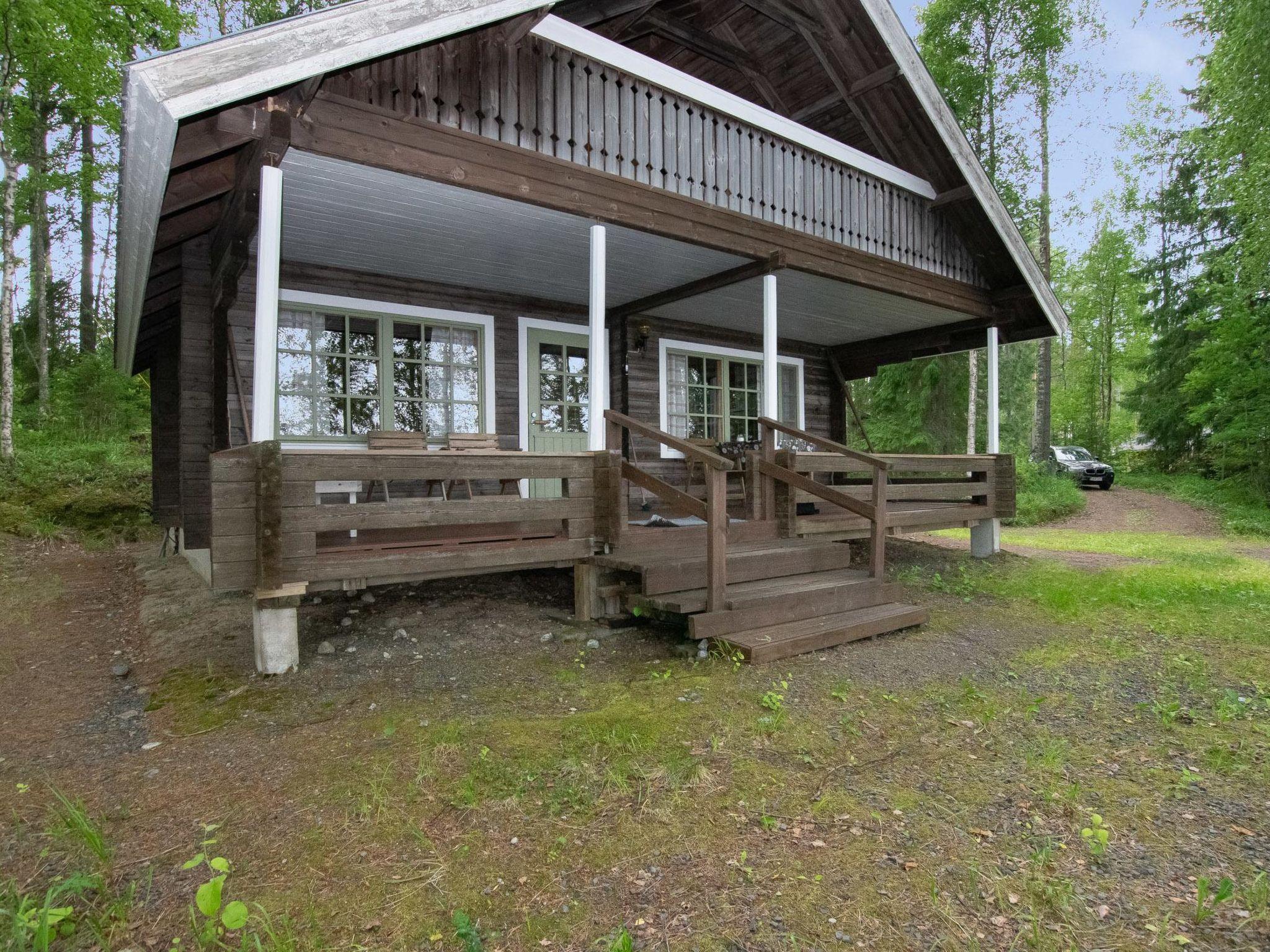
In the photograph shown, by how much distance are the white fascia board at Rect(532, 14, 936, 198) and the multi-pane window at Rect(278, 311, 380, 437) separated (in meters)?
3.10

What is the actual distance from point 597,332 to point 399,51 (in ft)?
6.70

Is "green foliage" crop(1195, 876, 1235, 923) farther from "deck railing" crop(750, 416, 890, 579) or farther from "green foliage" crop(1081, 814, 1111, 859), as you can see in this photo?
"deck railing" crop(750, 416, 890, 579)

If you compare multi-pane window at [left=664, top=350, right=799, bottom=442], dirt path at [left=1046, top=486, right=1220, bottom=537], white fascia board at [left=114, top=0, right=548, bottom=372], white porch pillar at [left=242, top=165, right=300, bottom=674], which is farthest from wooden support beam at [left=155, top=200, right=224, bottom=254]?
dirt path at [left=1046, top=486, right=1220, bottom=537]

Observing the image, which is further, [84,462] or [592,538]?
[84,462]

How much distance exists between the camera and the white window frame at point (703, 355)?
→ 28.0ft

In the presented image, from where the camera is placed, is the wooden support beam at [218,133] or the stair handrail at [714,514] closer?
the wooden support beam at [218,133]

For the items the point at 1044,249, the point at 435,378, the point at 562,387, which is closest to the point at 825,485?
the point at 562,387

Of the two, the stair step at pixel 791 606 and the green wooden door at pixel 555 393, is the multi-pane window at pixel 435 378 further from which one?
the stair step at pixel 791 606

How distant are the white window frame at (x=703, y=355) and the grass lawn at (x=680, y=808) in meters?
4.55

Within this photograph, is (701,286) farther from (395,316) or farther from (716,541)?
(716,541)

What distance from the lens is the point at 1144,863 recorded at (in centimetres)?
220

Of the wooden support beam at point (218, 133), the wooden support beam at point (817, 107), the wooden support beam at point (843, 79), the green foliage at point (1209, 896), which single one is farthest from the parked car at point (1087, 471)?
the wooden support beam at point (218, 133)

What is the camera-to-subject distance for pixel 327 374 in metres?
6.41

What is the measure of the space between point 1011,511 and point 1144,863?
6.79 metres
